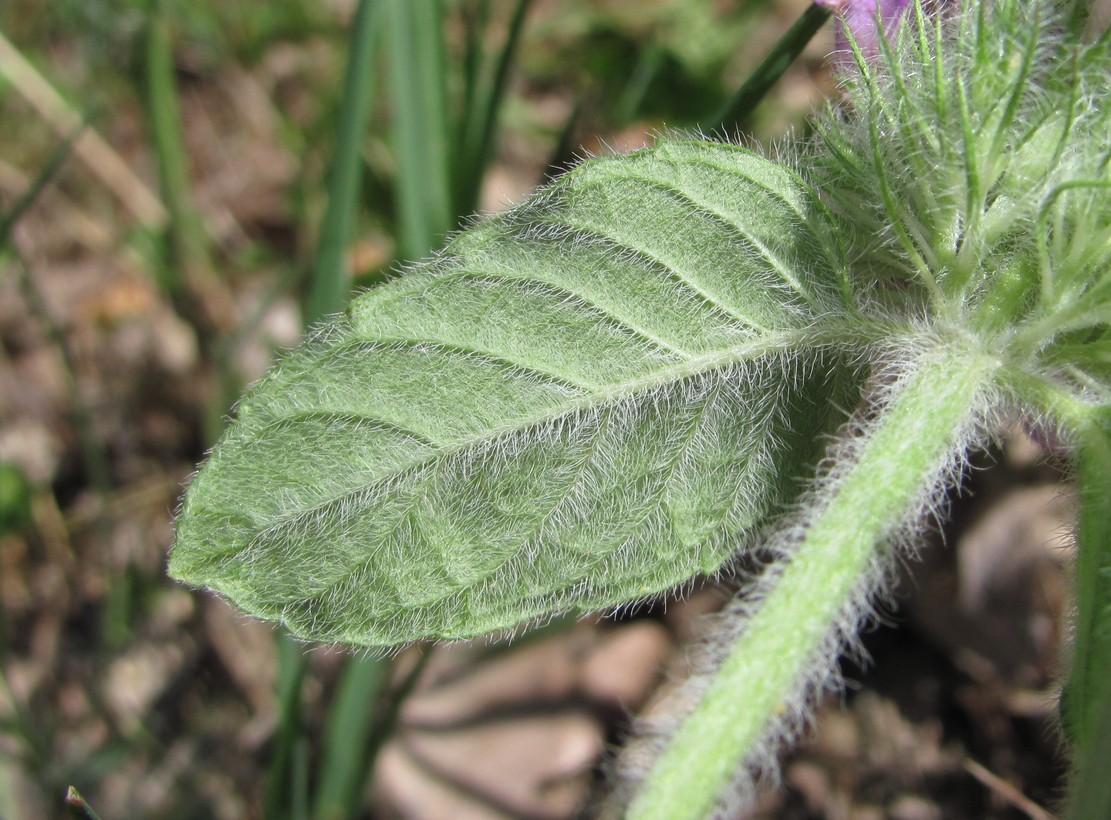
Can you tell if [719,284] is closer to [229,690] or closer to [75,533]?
[229,690]

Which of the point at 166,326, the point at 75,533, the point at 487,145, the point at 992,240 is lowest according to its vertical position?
the point at 75,533

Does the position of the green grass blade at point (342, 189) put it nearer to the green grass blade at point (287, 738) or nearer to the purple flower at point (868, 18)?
the green grass blade at point (287, 738)

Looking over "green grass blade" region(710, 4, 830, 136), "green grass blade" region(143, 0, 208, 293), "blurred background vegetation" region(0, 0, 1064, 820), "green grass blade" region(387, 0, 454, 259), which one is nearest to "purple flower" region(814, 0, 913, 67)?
"green grass blade" region(710, 4, 830, 136)

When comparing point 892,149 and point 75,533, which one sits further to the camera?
point 75,533

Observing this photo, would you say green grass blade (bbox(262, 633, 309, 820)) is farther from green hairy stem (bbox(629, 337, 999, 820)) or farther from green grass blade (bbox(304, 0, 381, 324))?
green hairy stem (bbox(629, 337, 999, 820))

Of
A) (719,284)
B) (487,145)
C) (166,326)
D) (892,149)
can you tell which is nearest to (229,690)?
(166,326)

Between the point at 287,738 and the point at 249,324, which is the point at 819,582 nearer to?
the point at 287,738

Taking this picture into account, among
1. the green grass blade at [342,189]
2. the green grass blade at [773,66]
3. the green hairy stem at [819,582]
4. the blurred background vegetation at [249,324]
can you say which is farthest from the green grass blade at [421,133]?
the green hairy stem at [819,582]

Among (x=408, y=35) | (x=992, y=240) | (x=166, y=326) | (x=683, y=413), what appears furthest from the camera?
(x=166, y=326)
